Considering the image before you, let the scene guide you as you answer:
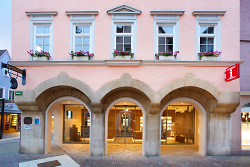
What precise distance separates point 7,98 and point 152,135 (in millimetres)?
17392

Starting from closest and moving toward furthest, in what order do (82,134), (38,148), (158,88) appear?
(158,88)
(38,148)
(82,134)

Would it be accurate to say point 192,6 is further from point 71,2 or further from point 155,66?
point 71,2

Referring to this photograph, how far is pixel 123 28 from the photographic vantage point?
820 centimetres

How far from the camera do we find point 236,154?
822 cm

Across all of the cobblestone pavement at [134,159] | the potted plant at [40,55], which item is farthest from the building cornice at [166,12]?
the cobblestone pavement at [134,159]

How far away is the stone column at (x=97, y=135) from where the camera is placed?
26.7ft

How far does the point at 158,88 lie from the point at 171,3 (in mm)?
4473

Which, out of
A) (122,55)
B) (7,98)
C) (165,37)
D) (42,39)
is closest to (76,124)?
(42,39)

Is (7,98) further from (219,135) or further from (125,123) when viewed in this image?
(219,135)

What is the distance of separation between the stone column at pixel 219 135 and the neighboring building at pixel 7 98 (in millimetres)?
19429

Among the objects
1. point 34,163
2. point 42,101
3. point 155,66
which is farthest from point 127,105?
point 34,163

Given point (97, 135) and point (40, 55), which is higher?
point (40, 55)

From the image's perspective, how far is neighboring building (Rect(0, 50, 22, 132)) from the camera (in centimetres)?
1683

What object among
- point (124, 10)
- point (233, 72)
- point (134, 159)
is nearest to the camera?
point (233, 72)
